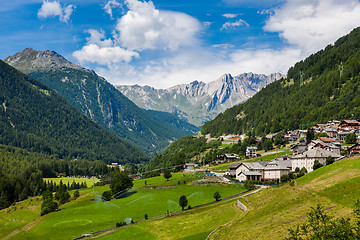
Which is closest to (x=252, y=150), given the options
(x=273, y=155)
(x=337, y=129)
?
(x=273, y=155)

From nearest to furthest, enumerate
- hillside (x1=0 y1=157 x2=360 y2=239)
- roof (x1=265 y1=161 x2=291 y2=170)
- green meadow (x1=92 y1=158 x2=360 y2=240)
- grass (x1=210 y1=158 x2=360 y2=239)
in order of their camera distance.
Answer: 1. grass (x1=210 y1=158 x2=360 y2=239)
2. green meadow (x1=92 y1=158 x2=360 y2=240)
3. hillside (x1=0 y1=157 x2=360 y2=239)
4. roof (x1=265 y1=161 x2=291 y2=170)

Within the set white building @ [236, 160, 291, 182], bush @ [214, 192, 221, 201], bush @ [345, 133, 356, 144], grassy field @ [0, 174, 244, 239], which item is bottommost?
grassy field @ [0, 174, 244, 239]

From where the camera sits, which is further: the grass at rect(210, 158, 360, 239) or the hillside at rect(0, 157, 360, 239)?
the hillside at rect(0, 157, 360, 239)

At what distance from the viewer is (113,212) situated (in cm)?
10600

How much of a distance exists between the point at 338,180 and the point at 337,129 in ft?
414

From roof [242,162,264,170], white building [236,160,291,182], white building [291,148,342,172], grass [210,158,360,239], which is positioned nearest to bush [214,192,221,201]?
grass [210,158,360,239]

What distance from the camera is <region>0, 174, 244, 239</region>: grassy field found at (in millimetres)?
93188

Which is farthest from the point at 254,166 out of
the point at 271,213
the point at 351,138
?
the point at 271,213

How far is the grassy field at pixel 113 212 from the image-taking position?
93188 mm

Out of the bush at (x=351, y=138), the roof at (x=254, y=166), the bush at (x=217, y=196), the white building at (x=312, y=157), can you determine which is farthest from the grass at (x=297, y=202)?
the bush at (x=351, y=138)

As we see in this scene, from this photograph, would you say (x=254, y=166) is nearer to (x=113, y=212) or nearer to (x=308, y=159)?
(x=308, y=159)

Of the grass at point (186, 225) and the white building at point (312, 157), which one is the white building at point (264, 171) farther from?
the grass at point (186, 225)

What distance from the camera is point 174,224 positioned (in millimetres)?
76625

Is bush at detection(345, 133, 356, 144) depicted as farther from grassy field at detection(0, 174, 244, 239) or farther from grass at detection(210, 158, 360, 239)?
grass at detection(210, 158, 360, 239)
